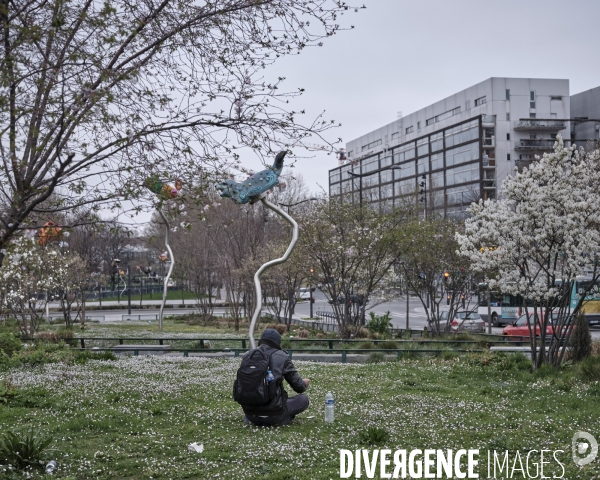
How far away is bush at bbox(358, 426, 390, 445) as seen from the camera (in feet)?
26.0

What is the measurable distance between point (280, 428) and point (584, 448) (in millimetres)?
3912

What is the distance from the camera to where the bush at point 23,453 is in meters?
7.03

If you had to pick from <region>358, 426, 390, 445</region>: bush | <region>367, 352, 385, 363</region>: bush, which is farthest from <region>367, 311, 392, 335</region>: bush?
<region>358, 426, 390, 445</region>: bush

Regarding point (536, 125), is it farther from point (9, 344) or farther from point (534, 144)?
point (9, 344)

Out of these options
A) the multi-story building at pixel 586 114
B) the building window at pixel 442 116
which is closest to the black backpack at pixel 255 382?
the multi-story building at pixel 586 114

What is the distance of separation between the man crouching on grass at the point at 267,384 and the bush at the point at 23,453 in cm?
254

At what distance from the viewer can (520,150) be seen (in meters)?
73.1

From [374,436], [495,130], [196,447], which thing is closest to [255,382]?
[196,447]

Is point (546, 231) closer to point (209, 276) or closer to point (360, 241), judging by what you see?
point (360, 241)

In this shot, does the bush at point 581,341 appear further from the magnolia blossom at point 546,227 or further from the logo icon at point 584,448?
the logo icon at point 584,448

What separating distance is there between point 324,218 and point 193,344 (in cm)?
774

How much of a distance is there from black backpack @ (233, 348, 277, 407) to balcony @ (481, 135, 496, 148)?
6896 centimetres

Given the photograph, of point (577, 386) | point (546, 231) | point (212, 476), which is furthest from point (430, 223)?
point (212, 476)

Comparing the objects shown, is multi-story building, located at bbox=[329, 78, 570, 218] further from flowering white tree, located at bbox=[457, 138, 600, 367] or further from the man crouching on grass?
the man crouching on grass
